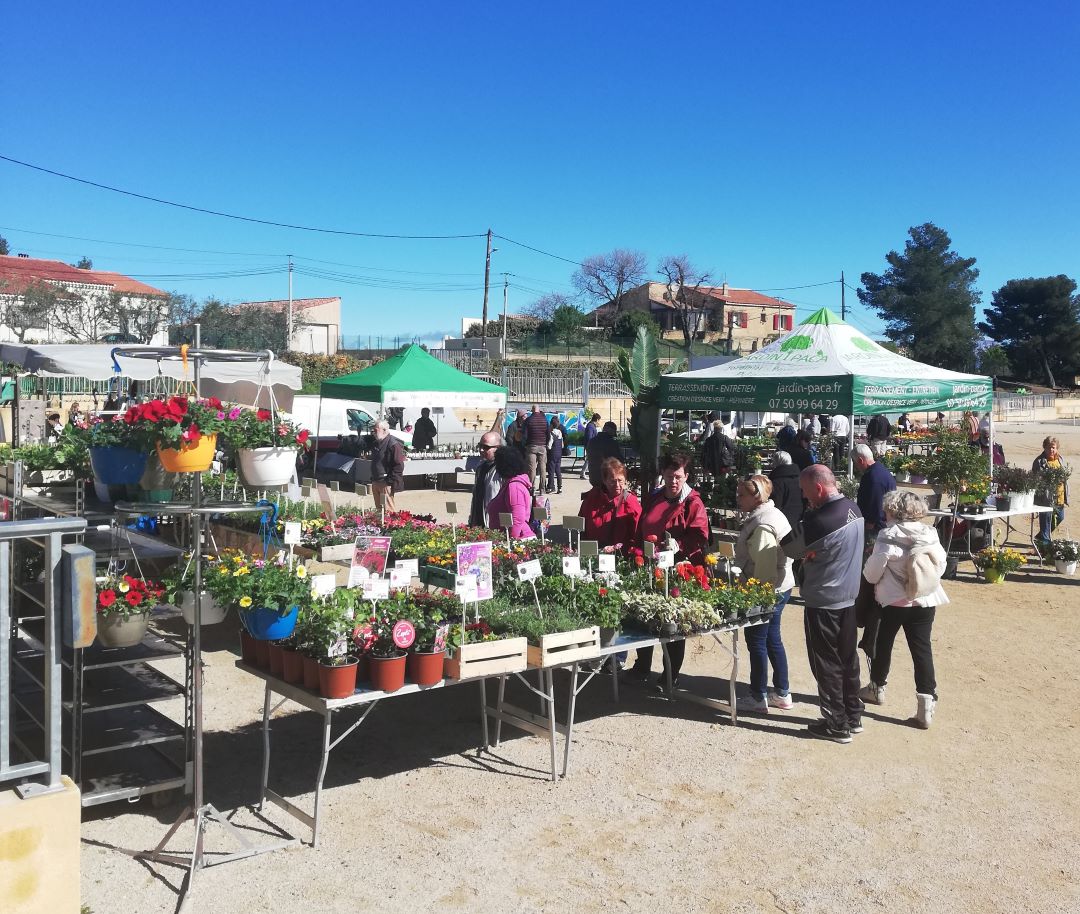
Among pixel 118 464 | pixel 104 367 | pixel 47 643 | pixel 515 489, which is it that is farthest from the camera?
pixel 104 367

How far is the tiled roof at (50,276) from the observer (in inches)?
1668

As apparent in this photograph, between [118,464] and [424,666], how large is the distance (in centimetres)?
180

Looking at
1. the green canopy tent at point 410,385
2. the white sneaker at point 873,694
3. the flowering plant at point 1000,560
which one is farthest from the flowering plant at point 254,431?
the green canopy tent at point 410,385

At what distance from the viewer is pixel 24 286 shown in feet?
135

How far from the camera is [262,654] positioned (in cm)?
480

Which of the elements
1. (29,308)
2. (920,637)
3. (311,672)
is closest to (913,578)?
(920,637)

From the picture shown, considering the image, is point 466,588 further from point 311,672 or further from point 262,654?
point 262,654

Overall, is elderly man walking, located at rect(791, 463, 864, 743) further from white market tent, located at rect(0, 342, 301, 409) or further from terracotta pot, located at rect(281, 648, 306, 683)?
white market tent, located at rect(0, 342, 301, 409)

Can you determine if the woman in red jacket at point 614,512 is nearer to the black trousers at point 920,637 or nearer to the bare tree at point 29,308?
the black trousers at point 920,637

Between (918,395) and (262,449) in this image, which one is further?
(918,395)

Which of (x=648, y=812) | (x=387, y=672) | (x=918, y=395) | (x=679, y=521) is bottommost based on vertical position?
(x=648, y=812)

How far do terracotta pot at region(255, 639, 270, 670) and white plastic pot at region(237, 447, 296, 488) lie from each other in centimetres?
77

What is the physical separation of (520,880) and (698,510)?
3.04 m

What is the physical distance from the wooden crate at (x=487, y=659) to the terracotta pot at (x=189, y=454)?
4.85ft
